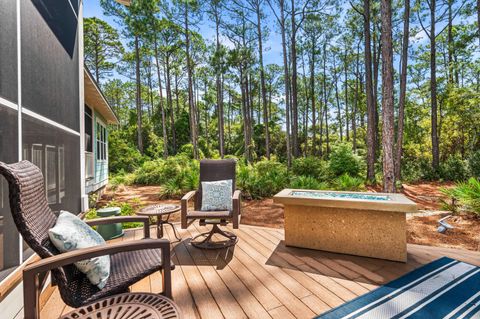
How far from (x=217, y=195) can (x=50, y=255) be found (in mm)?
2210

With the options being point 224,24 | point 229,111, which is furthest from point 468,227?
point 229,111

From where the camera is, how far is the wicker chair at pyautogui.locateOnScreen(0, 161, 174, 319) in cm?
111

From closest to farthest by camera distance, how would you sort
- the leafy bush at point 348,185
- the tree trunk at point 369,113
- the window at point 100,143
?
the leafy bush at point 348,185 < the window at point 100,143 < the tree trunk at point 369,113

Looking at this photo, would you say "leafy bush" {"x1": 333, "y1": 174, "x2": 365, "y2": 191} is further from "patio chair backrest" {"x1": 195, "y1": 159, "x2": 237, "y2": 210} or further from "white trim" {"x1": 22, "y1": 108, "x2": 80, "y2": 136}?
"white trim" {"x1": 22, "y1": 108, "x2": 80, "y2": 136}

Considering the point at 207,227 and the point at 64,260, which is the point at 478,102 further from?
the point at 64,260

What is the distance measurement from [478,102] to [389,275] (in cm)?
1103

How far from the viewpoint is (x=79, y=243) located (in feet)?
4.51

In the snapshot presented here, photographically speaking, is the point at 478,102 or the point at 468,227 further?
the point at 478,102

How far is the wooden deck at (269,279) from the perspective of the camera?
179 centimetres

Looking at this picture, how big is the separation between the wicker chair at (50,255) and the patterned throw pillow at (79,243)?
0.13ft

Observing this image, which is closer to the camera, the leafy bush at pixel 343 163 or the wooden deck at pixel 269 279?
the wooden deck at pixel 269 279

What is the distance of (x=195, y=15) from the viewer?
13.3 meters

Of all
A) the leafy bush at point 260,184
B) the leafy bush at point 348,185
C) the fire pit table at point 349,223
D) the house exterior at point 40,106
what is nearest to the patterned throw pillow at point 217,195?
the fire pit table at point 349,223

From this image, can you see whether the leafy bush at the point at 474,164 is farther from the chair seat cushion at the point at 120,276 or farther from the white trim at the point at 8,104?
the white trim at the point at 8,104
